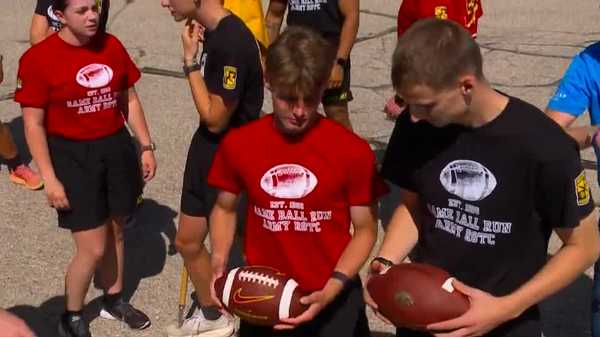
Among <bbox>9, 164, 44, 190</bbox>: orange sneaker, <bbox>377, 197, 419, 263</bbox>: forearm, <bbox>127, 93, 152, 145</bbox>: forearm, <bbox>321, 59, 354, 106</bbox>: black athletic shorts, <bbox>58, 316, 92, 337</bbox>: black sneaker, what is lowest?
<bbox>9, 164, 44, 190</bbox>: orange sneaker

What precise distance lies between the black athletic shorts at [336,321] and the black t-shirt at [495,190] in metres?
0.40

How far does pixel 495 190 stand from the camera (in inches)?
119

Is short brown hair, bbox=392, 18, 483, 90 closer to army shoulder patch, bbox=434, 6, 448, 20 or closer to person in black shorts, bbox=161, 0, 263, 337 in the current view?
person in black shorts, bbox=161, 0, 263, 337

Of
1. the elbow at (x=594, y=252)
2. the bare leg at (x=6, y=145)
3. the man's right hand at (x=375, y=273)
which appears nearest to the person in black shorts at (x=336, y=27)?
the bare leg at (x=6, y=145)

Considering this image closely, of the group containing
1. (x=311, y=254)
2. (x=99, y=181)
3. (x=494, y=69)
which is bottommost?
(x=494, y=69)

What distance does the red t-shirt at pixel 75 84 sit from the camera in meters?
4.64

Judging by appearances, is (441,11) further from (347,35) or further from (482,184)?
(482,184)

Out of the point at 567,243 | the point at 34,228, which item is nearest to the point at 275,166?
→ the point at 567,243

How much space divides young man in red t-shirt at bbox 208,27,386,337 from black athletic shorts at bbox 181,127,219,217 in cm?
100

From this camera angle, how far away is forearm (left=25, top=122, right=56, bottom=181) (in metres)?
4.68

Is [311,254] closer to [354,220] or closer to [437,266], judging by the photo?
[354,220]

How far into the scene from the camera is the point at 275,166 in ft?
11.3

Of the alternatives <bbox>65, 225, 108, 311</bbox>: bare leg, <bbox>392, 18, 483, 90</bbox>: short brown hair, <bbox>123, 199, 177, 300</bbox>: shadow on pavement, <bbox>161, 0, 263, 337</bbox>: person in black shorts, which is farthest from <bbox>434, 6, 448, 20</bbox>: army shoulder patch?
<bbox>392, 18, 483, 90</bbox>: short brown hair

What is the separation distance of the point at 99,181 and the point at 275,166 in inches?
69.4
